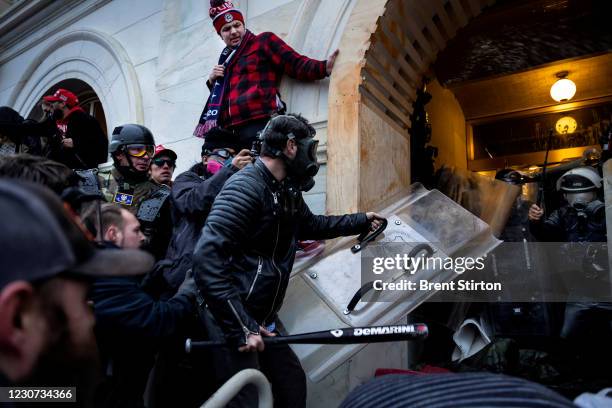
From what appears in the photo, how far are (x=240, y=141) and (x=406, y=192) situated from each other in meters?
1.45

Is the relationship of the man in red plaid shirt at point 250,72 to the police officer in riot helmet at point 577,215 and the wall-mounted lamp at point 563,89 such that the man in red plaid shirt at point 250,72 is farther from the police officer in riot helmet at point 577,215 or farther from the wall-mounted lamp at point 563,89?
the wall-mounted lamp at point 563,89

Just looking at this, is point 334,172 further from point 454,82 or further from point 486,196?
point 454,82

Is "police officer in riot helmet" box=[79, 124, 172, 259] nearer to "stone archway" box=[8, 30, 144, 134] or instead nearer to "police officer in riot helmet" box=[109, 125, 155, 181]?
"police officer in riot helmet" box=[109, 125, 155, 181]

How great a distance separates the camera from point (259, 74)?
4.11m

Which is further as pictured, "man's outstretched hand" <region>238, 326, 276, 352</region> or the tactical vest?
the tactical vest

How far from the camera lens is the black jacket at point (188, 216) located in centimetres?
263

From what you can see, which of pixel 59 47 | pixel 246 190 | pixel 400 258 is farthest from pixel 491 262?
pixel 59 47

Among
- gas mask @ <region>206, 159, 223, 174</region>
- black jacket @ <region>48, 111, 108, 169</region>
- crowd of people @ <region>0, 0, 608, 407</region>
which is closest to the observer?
crowd of people @ <region>0, 0, 608, 407</region>

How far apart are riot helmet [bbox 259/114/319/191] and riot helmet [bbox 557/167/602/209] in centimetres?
291

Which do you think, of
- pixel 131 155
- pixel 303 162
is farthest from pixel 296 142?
pixel 131 155

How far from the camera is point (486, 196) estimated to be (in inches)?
168

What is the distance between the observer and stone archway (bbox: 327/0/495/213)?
357 cm

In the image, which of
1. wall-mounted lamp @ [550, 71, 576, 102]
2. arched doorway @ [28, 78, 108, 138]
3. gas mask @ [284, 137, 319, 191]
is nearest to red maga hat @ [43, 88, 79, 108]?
arched doorway @ [28, 78, 108, 138]

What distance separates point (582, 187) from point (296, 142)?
3102 mm
